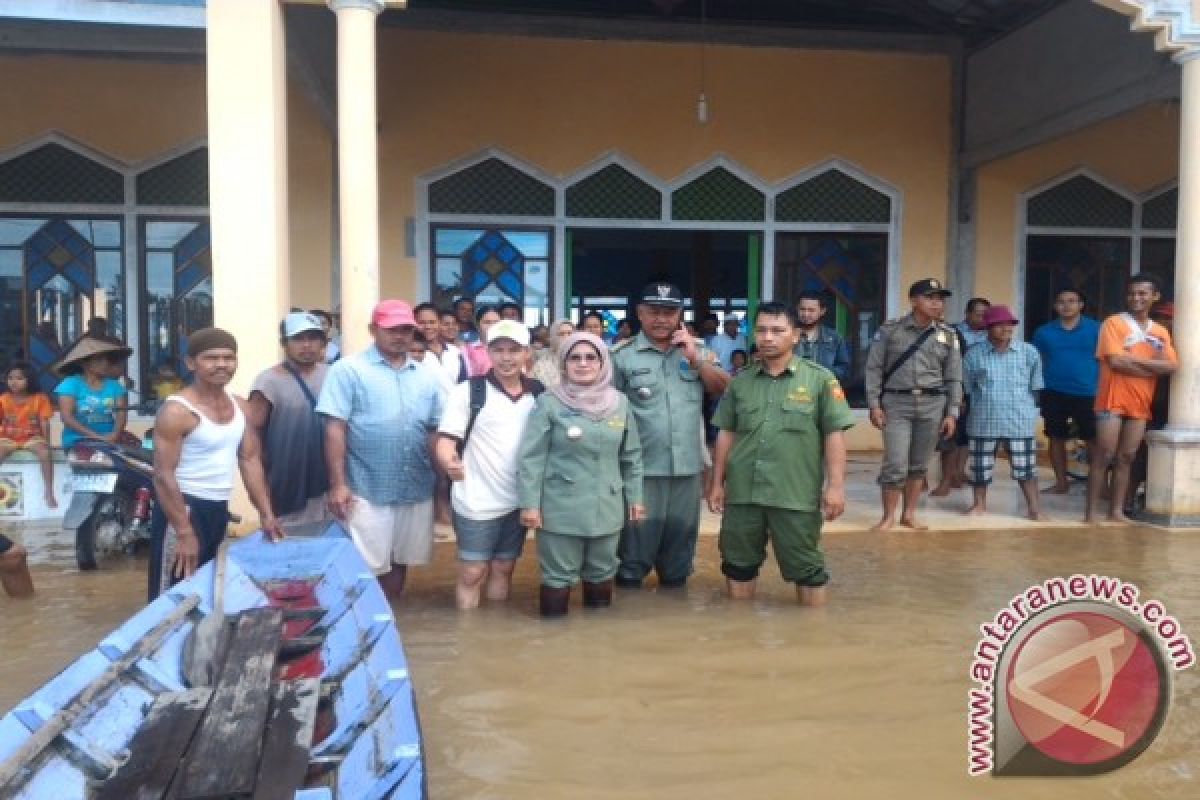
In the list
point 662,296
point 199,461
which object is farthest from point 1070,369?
Result: point 199,461

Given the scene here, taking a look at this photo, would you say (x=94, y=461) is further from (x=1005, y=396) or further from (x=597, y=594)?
(x=1005, y=396)

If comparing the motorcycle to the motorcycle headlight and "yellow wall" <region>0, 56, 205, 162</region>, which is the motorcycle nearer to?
the motorcycle headlight

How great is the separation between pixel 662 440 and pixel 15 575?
3.36 meters

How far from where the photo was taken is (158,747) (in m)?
2.65

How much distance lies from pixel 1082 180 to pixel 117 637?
1068cm

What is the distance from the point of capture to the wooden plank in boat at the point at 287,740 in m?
2.41

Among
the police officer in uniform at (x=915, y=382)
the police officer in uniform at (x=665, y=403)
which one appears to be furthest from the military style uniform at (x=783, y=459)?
the police officer in uniform at (x=915, y=382)

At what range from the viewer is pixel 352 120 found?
5.87m

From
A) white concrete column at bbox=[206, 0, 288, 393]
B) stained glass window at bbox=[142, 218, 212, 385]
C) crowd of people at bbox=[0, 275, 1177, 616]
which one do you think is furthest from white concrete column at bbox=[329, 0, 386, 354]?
stained glass window at bbox=[142, 218, 212, 385]

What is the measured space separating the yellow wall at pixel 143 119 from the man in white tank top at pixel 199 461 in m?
5.41

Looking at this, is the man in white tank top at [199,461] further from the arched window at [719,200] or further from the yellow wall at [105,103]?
the arched window at [719,200]

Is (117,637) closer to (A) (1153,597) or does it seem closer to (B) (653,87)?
(A) (1153,597)

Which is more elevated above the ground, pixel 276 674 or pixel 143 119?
pixel 143 119

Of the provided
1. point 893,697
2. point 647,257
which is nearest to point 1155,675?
point 893,697
